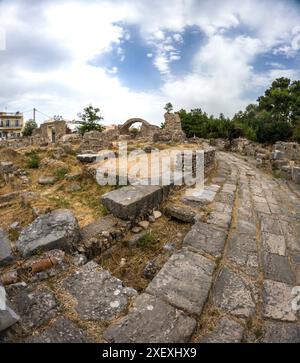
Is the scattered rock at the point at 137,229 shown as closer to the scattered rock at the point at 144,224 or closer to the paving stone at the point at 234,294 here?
the scattered rock at the point at 144,224

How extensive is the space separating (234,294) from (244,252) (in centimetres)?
86

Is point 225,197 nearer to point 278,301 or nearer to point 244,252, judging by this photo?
point 244,252

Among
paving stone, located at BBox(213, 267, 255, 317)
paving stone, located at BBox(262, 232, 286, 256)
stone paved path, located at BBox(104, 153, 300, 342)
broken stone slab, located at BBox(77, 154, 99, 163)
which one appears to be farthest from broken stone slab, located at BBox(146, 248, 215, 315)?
broken stone slab, located at BBox(77, 154, 99, 163)

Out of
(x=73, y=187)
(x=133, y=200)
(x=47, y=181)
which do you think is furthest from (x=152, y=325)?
(x=47, y=181)

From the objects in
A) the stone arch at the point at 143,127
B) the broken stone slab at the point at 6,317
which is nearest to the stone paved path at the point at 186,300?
the broken stone slab at the point at 6,317

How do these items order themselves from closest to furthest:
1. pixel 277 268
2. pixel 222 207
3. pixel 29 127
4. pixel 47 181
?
pixel 277 268 < pixel 222 207 < pixel 47 181 < pixel 29 127

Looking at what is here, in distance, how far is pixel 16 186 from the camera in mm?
6195

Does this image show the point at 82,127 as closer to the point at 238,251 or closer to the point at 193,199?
the point at 193,199

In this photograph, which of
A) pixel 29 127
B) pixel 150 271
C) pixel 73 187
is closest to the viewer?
pixel 150 271

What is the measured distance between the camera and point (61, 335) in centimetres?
181

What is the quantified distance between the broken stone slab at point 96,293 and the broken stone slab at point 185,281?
0.27 metres

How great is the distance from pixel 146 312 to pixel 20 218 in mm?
2910

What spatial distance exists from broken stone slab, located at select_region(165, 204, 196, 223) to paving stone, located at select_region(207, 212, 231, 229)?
28 cm
